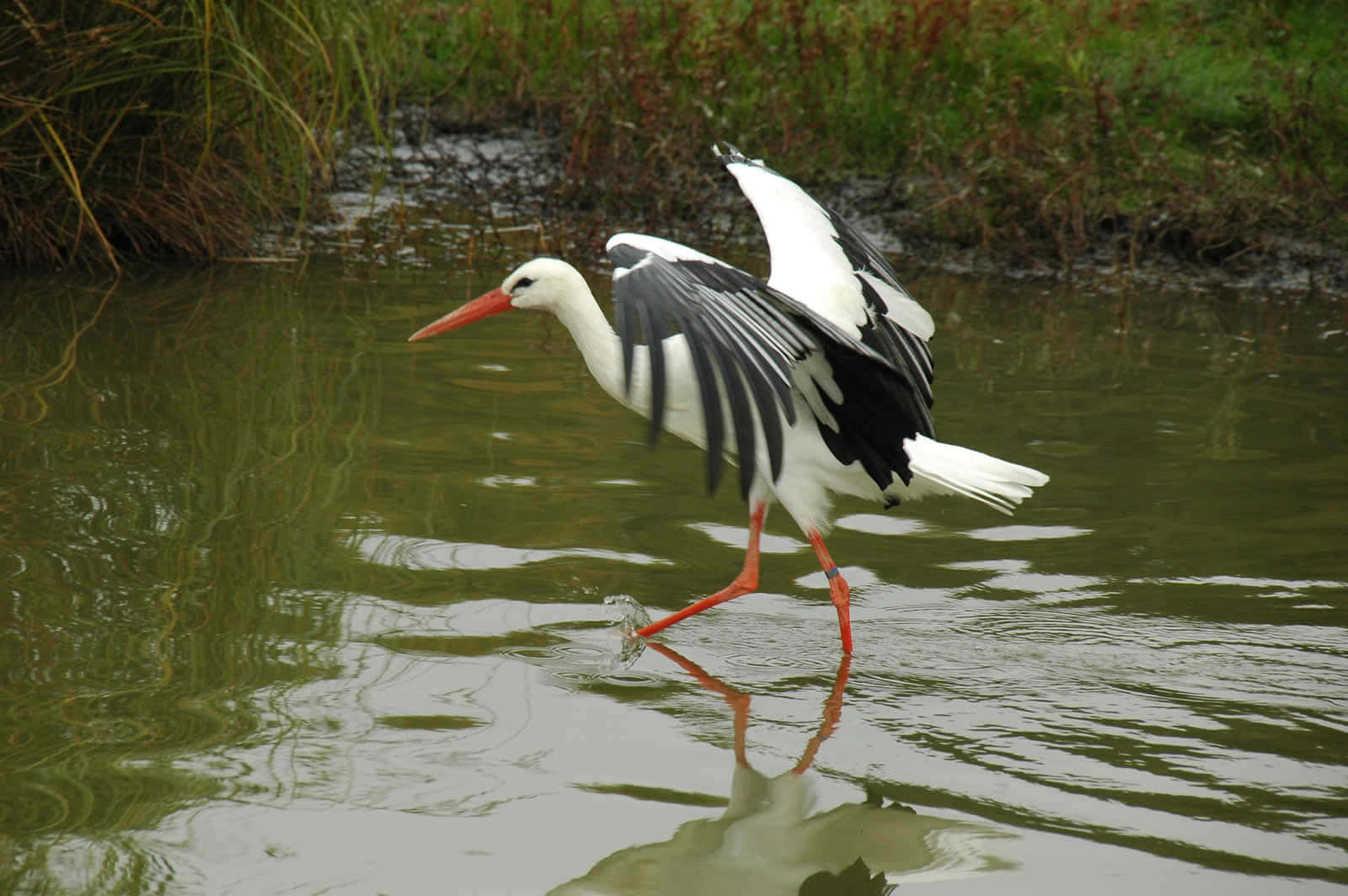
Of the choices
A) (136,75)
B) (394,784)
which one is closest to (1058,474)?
(394,784)

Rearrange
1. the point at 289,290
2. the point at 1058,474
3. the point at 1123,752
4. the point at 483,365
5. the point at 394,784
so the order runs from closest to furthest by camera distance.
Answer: the point at 394,784
the point at 1123,752
the point at 1058,474
the point at 483,365
the point at 289,290

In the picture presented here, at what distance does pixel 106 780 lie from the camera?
10.7 ft

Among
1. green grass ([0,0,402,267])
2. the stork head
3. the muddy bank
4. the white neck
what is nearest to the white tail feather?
the white neck

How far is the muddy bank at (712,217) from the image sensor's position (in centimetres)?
919

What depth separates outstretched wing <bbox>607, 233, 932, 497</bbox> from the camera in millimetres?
3389

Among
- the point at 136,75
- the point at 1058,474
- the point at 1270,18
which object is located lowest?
the point at 1058,474

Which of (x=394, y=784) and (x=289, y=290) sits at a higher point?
(x=289, y=290)

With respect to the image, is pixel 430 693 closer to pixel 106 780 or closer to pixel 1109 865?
pixel 106 780

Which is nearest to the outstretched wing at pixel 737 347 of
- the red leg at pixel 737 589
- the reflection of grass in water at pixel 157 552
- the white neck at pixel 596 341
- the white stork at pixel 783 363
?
the white stork at pixel 783 363

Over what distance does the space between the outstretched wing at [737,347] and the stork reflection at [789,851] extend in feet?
2.33

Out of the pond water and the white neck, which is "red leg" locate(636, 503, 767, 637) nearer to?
the pond water

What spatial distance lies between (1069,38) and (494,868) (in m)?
8.83

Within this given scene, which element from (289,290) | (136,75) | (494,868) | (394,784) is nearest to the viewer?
(494,868)

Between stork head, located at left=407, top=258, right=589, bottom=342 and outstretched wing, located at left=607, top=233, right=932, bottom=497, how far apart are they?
0.36 meters
